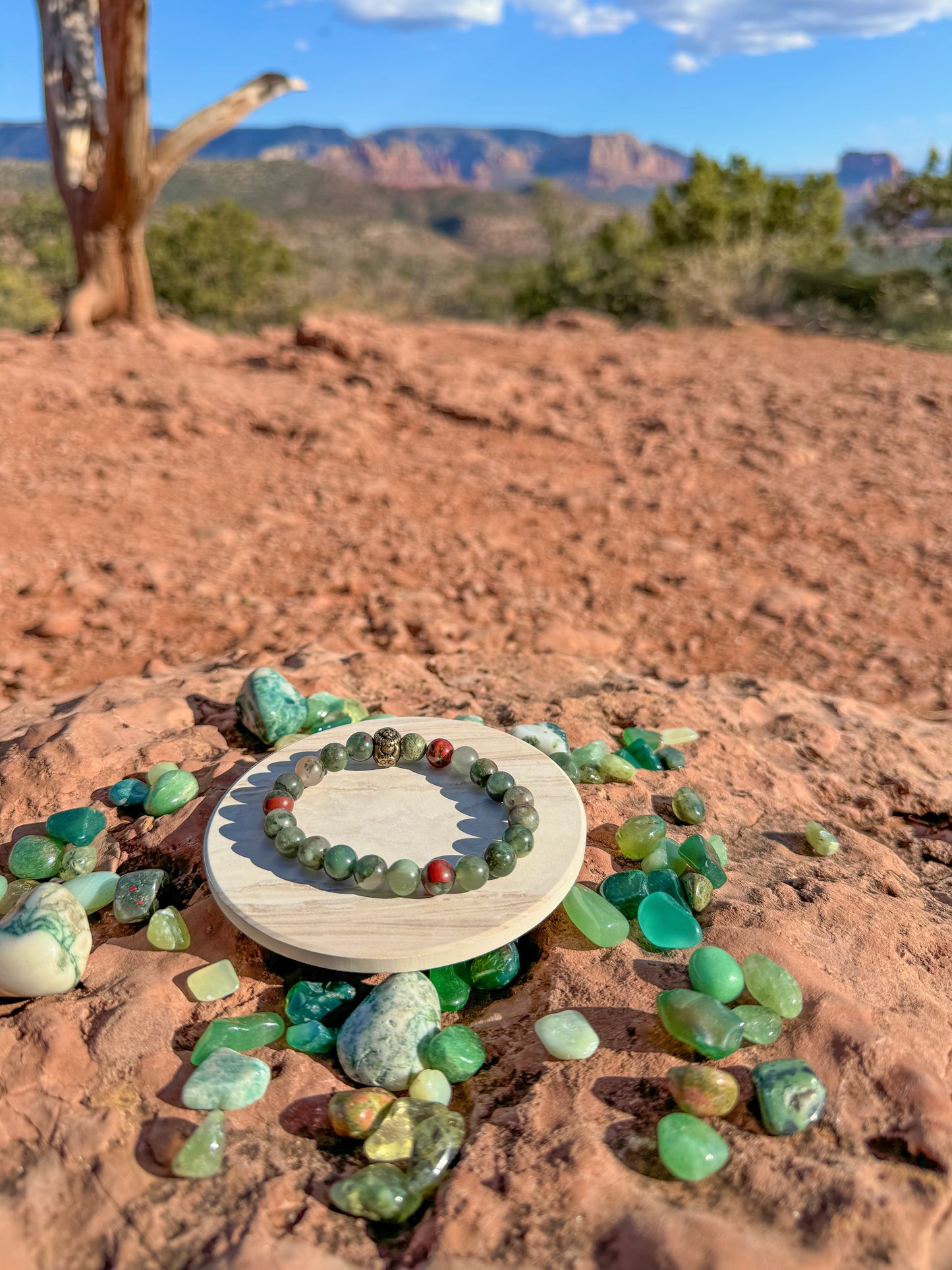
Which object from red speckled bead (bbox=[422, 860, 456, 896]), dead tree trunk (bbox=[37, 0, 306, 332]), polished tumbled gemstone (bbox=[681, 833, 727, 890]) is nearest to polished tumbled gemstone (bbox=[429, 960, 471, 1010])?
red speckled bead (bbox=[422, 860, 456, 896])

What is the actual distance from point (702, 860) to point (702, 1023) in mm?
476

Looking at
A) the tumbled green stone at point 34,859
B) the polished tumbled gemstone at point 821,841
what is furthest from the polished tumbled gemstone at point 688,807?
the tumbled green stone at point 34,859

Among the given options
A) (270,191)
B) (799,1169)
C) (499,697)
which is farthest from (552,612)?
(270,191)

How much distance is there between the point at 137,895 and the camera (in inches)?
69.8

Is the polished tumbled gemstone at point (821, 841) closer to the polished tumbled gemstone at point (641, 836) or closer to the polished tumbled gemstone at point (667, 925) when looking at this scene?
the polished tumbled gemstone at point (641, 836)

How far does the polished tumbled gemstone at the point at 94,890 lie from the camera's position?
5.84 feet

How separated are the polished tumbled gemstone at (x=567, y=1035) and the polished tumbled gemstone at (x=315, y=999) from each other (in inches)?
15.3

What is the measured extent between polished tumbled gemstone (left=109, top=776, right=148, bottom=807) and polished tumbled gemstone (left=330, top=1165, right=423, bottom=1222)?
1.14 metres

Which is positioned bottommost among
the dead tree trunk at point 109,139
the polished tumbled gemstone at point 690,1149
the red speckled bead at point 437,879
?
the polished tumbled gemstone at point 690,1149

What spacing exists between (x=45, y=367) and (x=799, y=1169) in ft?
19.1

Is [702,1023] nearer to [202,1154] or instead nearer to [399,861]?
[399,861]

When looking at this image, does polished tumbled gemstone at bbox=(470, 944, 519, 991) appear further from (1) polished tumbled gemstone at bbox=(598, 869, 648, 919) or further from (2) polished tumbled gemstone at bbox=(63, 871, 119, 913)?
(2) polished tumbled gemstone at bbox=(63, 871, 119, 913)

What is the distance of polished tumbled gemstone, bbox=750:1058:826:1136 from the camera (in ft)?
4.28

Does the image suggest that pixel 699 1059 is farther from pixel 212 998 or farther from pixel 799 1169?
pixel 212 998
